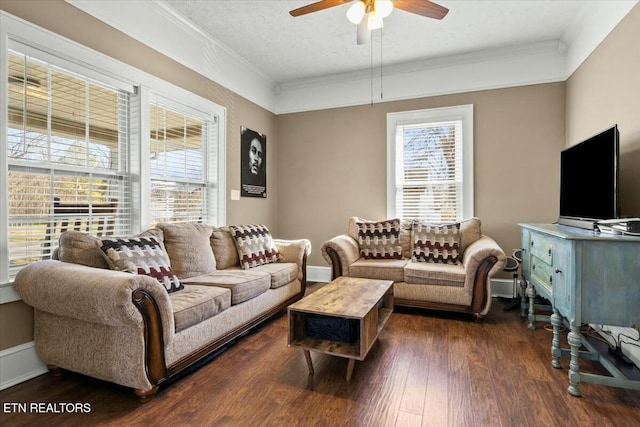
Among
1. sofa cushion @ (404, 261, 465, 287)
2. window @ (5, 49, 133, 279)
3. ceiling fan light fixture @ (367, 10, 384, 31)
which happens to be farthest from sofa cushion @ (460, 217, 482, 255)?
window @ (5, 49, 133, 279)

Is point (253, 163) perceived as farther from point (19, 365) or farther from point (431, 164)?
point (19, 365)

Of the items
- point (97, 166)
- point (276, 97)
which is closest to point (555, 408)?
point (97, 166)

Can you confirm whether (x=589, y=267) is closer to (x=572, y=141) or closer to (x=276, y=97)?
(x=572, y=141)

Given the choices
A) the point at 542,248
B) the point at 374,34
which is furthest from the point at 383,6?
the point at 542,248

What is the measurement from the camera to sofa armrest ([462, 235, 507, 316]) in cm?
299

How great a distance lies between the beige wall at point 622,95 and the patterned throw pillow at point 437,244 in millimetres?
1417

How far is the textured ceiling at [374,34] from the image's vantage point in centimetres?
298

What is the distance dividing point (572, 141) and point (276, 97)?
3785 mm

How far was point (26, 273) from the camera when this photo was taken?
6.46 ft

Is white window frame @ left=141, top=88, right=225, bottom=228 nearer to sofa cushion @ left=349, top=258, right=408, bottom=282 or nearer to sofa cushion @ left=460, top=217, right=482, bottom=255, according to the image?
sofa cushion @ left=349, top=258, right=408, bottom=282

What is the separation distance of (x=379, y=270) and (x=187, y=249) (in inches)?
75.2

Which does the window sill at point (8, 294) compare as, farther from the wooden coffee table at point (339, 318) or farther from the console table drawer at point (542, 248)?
the console table drawer at point (542, 248)

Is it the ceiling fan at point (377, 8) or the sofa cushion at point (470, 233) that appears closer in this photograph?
the ceiling fan at point (377, 8)

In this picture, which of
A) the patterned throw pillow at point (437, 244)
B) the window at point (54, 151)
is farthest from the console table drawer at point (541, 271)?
the window at point (54, 151)
